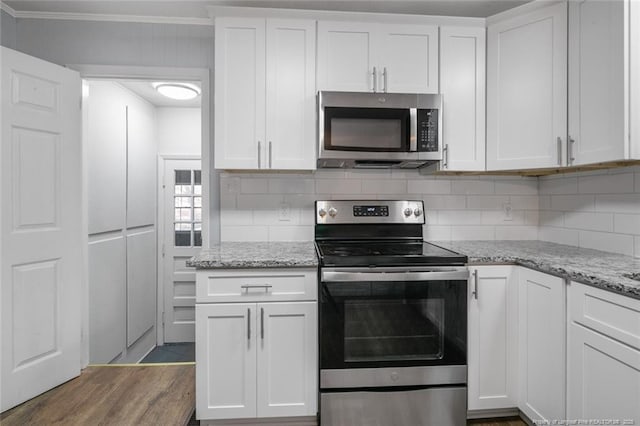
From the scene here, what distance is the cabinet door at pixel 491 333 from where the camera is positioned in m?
1.69

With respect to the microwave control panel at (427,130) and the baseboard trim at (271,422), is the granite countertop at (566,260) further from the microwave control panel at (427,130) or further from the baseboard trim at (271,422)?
the baseboard trim at (271,422)

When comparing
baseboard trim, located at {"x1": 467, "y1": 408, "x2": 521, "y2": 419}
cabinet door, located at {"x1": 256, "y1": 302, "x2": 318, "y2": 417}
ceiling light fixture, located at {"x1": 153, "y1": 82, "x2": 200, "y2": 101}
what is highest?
ceiling light fixture, located at {"x1": 153, "y1": 82, "x2": 200, "y2": 101}

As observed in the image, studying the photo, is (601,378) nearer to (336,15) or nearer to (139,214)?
(336,15)

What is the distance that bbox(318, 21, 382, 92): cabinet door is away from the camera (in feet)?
6.23

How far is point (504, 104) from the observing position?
1945 millimetres

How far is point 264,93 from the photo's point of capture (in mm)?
1896

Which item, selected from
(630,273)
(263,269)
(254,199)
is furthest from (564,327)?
(254,199)

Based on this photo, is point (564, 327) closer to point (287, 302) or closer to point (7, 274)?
point (287, 302)

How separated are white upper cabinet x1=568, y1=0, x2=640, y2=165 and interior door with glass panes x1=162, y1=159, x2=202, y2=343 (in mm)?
3145

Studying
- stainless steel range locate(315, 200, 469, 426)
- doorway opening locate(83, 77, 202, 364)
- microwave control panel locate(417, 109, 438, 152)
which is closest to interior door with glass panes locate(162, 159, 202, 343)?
doorway opening locate(83, 77, 202, 364)

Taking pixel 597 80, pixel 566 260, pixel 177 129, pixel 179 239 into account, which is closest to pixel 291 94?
pixel 597 80

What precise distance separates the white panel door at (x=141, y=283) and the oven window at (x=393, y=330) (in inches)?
91.3

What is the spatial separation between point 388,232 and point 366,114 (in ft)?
2.54

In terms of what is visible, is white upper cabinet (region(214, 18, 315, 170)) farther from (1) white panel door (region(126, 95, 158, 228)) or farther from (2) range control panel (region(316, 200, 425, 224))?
(1) white panel door (region(126, 95, 158, 228))
